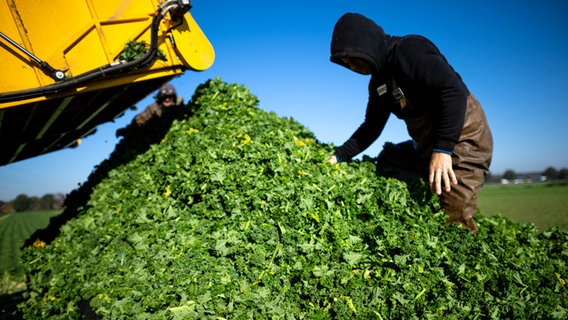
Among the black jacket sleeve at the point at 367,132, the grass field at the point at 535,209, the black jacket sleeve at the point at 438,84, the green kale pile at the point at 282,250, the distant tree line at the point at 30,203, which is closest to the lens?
the green kale pile at the point at 282,250

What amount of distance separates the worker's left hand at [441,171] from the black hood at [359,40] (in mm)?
1005

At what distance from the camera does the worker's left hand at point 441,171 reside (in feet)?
8.20

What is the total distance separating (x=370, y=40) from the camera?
261 cm

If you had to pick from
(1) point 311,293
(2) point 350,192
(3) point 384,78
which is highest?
(3) point 384,78

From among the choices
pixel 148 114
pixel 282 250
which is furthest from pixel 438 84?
pixel 148 114

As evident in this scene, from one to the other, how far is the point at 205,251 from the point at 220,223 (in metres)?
0.30

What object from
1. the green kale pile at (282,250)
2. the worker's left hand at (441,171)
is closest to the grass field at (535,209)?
the green kale pile at (282,250)

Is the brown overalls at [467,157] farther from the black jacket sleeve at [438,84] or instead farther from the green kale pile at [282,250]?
the black jacket sleeve at [438,84]

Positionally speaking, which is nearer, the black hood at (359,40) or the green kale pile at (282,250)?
the green kale pile at (282,250)

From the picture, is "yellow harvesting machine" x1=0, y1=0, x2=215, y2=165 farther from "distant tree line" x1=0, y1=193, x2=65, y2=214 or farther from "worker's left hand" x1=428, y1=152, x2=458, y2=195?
"distant tree line" x1=0, y1=193, x2=65, y2=214

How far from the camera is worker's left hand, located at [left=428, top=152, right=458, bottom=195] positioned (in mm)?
2498

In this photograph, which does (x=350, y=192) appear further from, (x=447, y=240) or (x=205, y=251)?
(x=205, y=251)

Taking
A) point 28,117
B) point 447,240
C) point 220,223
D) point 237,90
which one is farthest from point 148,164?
point 447,240

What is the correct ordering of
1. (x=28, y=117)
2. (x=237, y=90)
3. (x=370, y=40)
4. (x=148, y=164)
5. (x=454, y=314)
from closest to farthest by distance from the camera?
(x=454, y=314), (x=370, y=40), (x=28, y=117), (x=148, y=164), (x=237, y=90)
